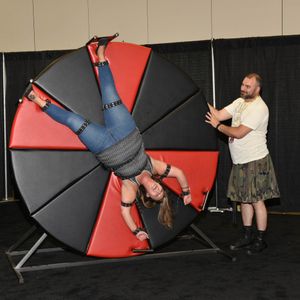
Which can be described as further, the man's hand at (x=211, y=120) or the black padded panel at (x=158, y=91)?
the man's hand at (x=211, y=120)

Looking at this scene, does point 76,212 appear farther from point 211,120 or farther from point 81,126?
point 211,120

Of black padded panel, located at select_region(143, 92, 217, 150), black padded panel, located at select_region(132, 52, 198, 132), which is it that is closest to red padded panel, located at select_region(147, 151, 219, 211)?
black padded panel, located at select_region(143, 92, 217, 150)

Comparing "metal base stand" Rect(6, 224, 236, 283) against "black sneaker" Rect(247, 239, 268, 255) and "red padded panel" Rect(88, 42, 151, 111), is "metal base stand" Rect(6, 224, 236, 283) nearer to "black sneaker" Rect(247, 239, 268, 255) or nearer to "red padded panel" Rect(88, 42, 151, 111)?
"black sneaker" Rect(247, 239, 268, 255)

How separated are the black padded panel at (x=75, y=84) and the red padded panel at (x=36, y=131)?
8 centimetres

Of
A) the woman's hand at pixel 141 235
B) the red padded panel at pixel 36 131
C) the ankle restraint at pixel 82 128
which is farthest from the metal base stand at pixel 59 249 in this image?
the ankle restraint at pixel 82 128

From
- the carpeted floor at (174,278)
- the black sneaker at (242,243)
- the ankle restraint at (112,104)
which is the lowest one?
the carpeted floor at (174,278)

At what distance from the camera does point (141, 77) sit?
3822 mm

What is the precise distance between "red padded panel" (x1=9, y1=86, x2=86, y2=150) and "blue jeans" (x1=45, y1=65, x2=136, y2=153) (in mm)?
81

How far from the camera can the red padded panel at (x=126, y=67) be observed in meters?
3.73

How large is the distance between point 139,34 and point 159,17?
344 millimetres

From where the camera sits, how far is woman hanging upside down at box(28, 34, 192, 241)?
3426mm

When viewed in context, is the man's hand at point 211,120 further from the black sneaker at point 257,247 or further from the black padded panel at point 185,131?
the black sneaker at point 257,247

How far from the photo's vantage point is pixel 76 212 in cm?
356

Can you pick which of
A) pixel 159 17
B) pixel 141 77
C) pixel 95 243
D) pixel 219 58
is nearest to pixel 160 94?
pixel 141 77
